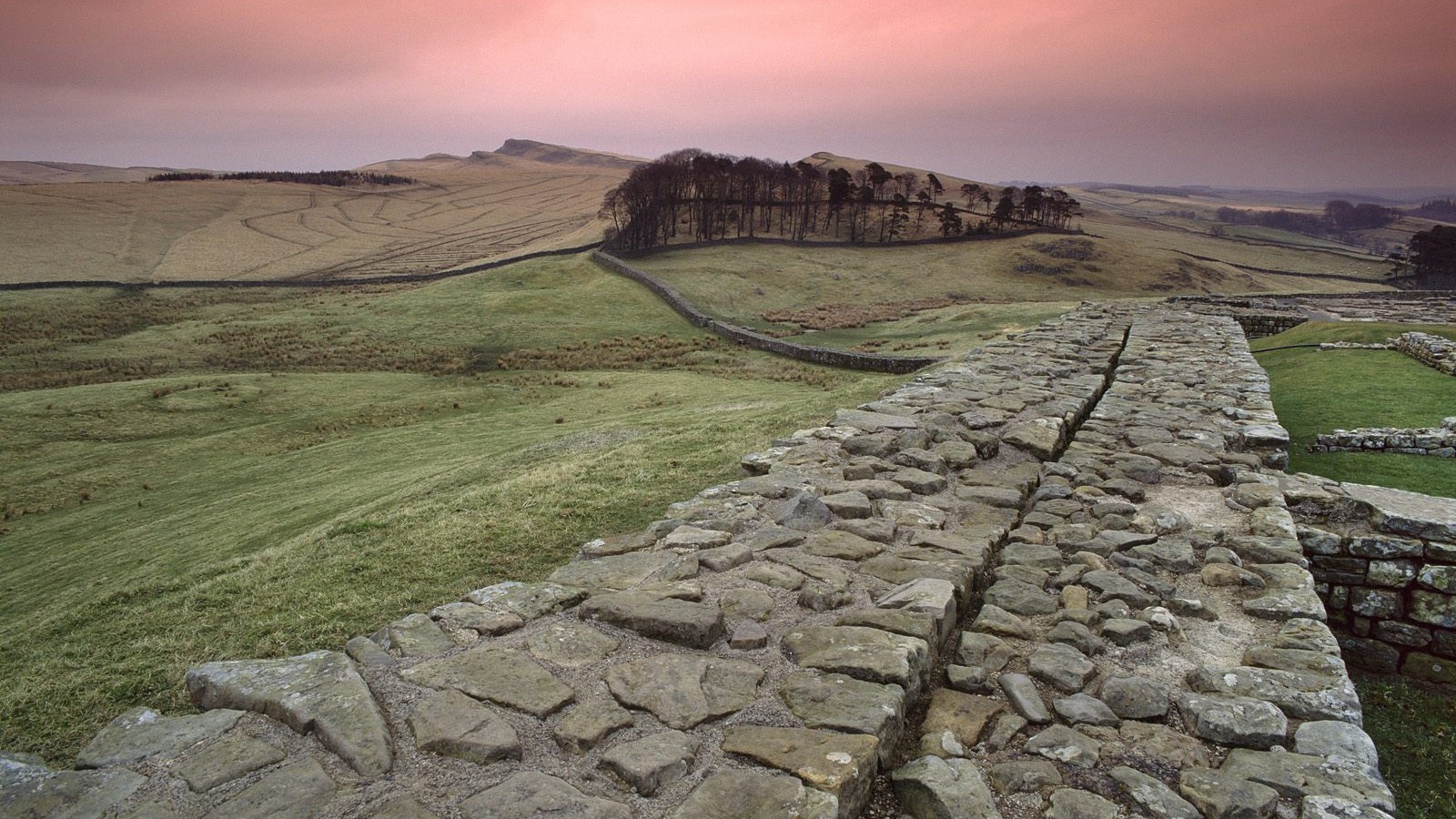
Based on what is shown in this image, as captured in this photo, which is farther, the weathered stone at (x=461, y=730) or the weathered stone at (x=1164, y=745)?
the weathered stone at (x=1164, y=745)

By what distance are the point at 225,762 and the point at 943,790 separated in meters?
3.35

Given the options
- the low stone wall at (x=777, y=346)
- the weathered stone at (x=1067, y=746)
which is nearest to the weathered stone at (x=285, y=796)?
the weathered stone at (x=1067, y=746)

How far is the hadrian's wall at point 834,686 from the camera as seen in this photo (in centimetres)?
335

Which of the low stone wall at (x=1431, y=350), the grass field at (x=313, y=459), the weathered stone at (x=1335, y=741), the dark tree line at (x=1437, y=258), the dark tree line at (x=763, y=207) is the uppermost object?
the dark tree line at (x=763, y=207)

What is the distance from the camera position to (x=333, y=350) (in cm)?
3803

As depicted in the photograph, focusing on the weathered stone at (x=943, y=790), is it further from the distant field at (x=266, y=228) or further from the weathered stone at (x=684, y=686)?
the distant field at (x=266, y=228)

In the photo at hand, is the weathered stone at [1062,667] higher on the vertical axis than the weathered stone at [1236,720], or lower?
lower

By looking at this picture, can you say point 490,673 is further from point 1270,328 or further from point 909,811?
point 1270,328

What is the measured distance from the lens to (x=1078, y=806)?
3.34 meters

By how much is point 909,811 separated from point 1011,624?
186cm

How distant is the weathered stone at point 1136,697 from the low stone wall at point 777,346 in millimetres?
20782

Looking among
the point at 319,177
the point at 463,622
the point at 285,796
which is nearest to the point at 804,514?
the point at 463,622

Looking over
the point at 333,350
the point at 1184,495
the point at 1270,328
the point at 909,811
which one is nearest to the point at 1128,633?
the point at 909,811

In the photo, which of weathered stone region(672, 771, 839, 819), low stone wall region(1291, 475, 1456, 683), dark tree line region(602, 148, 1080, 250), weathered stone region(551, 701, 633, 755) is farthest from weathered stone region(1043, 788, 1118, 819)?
dark tree line region(602, 148, 1080, 250)
